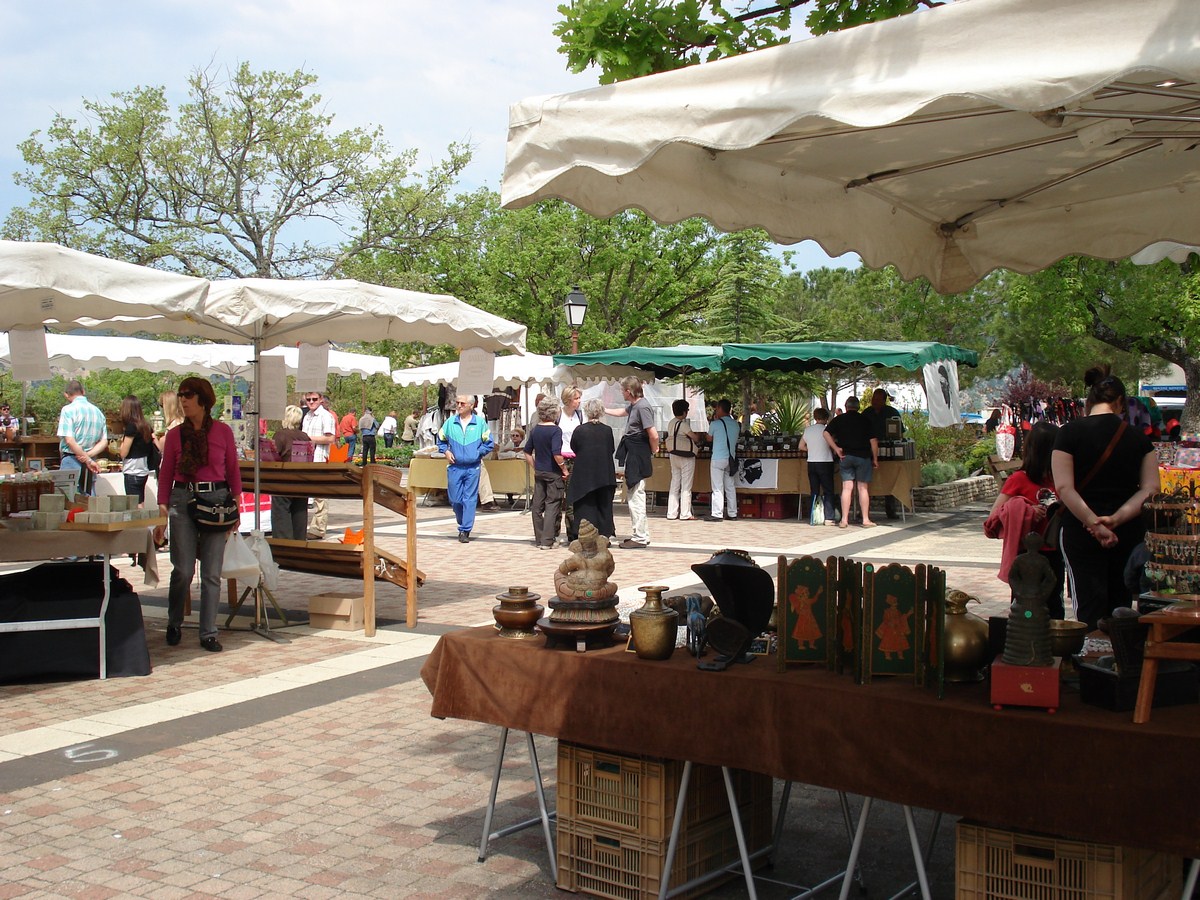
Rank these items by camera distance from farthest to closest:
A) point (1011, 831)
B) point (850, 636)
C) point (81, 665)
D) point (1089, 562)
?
1. point (81, 665)
2. point (1089, 562)
3. point (850, 636)
4. point (1011, 831)

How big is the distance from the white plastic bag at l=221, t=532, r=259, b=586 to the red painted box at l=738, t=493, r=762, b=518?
1129cm

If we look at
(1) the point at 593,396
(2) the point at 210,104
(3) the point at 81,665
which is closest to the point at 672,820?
(3) the point at 81,665

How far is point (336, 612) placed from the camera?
29.8 ft

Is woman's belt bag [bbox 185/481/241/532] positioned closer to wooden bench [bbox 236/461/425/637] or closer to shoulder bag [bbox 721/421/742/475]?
wooden bench [bbox 236/461/425/637]

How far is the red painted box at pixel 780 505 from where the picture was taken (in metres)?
18.5

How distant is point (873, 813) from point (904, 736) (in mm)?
1781

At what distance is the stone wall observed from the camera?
19391 mm

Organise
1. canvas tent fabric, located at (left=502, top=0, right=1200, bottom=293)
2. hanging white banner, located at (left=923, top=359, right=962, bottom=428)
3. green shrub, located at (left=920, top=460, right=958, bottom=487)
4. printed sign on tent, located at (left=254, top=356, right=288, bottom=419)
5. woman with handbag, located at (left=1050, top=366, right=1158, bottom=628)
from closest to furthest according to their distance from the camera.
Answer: canvas tent fabric, located at (left=502, top=0, right=1200, bottom=293) < woman with handbag, located at (left=1050, top=366, right=1158, bottom=628) < printed sign on tent, located at (left=254, top=356, right=288, bottom=419) < hanging white banner, located at (left=923, top=359, right=962, bottom=428) < green shrub, located at (left=920, top=460, right=958, bottom=487)

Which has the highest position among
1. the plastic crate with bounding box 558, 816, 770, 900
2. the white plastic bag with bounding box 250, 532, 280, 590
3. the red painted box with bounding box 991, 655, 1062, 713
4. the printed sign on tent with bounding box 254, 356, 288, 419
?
the printed sign on tent with bounding box 254, 356, 288, 419

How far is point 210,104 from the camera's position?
120 feet

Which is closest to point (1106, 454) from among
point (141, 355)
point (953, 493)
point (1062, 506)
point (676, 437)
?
point (1062, 506)

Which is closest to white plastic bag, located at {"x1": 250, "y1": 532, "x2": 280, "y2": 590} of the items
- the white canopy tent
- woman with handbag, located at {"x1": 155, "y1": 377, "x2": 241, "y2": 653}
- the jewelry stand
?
the jewelry stand

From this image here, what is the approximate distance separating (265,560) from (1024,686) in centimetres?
686

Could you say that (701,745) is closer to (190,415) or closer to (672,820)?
(672,820)
